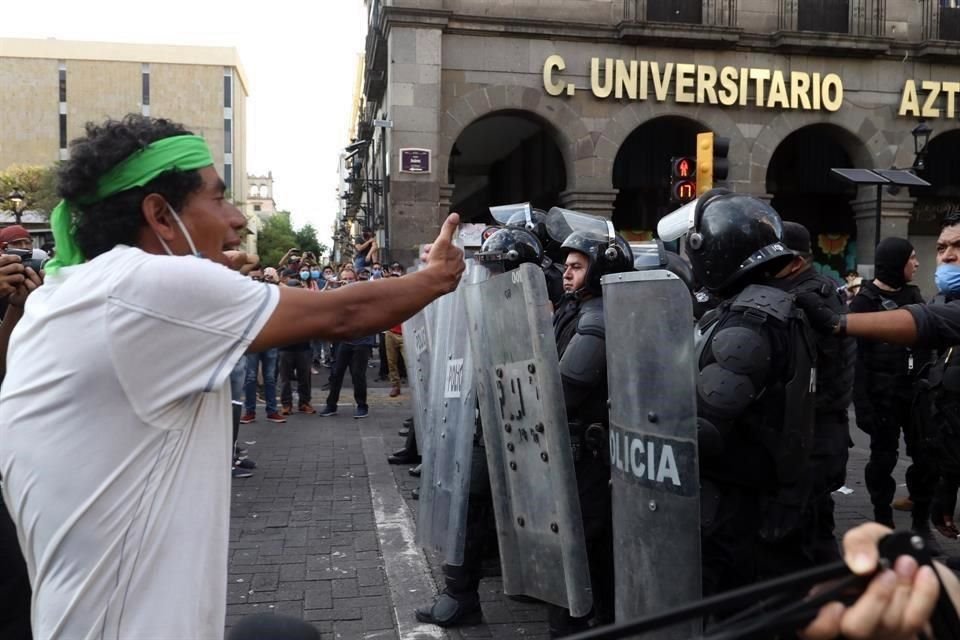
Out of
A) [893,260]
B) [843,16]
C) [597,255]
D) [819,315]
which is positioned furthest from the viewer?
[843,16]

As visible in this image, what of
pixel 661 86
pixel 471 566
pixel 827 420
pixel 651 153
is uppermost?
pixel 661 86

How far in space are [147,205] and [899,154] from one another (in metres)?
18.2

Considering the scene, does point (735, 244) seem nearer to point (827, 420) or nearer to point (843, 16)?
point (827, 420)

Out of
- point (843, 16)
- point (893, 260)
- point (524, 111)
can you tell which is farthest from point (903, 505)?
point (843, 16)

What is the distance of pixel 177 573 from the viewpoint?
1.49 metres

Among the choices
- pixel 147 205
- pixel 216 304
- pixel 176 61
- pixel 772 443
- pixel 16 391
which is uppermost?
pixel 176 61

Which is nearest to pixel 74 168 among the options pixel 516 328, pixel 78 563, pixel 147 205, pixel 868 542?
pixel 147 205

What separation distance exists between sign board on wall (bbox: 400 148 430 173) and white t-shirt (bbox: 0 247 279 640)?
13.6 m

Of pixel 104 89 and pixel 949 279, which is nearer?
pixel 949 279

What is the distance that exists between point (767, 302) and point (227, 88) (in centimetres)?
8541

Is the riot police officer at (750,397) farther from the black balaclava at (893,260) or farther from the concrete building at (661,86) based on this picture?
the concrete building at (661,86)

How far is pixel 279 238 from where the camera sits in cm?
8881

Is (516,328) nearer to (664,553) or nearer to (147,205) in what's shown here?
(664,553)

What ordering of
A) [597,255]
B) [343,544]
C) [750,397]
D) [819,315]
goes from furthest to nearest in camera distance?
[343,544] → [597,255] → [819,315] → [750,397]
